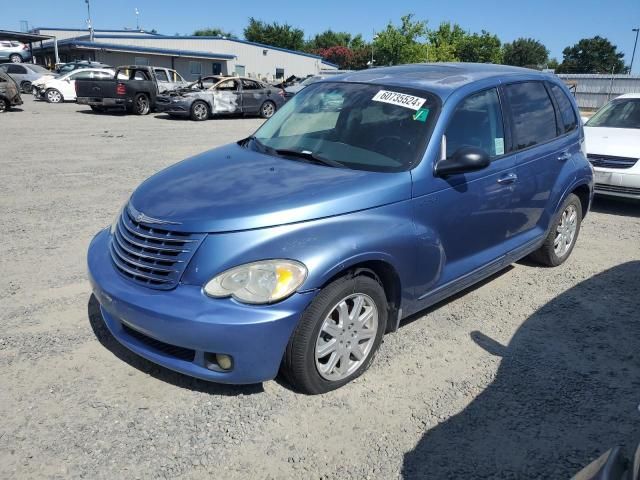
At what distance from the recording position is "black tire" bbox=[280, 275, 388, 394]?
2859 mm

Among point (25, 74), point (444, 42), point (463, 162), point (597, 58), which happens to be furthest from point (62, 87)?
point (597, 58)

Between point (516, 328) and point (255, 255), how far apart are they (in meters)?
2.36

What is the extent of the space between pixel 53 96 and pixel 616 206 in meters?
23.9

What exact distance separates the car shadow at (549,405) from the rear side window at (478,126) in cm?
140

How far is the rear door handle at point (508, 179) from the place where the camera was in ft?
13.3

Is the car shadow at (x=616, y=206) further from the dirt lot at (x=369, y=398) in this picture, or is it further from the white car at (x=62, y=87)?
the white car at (x=62, y=87)

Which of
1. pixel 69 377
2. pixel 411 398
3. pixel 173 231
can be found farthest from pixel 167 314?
pixel 411 398

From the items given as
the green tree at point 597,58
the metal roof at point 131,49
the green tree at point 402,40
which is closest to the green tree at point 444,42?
the green tree at point 402,40

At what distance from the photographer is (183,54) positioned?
46.1 metres

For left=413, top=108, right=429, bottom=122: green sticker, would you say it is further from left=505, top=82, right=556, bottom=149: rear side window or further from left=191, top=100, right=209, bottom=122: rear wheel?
left=191, top=100, right=209, bottom=122: rear wheel

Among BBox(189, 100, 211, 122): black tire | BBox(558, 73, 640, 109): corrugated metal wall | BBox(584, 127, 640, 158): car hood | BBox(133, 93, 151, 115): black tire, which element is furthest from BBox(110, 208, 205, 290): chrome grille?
BBox(558, 73, 640, 109): corrugated metal wall

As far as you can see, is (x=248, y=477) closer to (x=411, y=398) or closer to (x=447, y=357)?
(x=411, y=398)

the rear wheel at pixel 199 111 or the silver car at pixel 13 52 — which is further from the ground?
the silver car at pixel 13 52

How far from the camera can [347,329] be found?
123 inches
